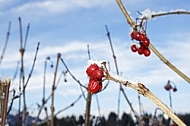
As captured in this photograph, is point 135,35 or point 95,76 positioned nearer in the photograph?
Answer: point 95,76

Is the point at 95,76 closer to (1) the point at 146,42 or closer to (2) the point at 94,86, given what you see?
(2) the point at 94,86

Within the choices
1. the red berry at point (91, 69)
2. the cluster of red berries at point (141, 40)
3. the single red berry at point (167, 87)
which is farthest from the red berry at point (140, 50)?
the single red berry at point (167, 87)

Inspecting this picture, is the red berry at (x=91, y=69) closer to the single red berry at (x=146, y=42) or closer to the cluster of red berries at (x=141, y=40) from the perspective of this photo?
the single red berry at (x=146, y=42)

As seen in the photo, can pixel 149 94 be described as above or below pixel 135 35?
below

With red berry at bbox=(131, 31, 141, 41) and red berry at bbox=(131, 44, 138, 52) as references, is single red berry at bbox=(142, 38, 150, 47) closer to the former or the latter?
red berry at bbox=(131, 31, 141, 41)

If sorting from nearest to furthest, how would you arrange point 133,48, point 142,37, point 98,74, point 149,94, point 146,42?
point 149,94 → point 98,74 → point 146,42 → point 142,37 → point 133,48

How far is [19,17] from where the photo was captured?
11.8ft

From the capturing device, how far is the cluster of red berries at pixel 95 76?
3.40 ft

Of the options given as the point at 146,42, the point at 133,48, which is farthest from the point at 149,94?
the point at 133,48

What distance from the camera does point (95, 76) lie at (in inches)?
41.6

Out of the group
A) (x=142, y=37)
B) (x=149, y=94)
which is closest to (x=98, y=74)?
(x=149, y=94)

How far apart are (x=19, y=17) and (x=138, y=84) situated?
2752 mm

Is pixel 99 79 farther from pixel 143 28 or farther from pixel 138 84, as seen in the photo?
pixel 143 28

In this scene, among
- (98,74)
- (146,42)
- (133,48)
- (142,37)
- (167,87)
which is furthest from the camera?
(167,87)
